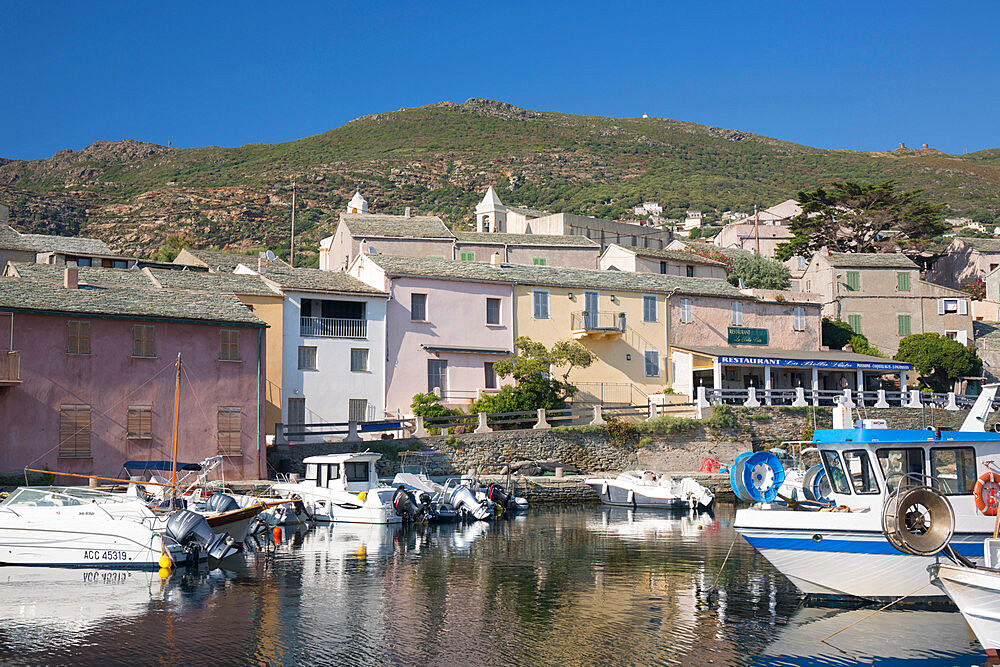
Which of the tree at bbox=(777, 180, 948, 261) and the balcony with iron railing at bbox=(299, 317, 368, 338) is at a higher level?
the tree at bbox=(777, 180, 948, 261)

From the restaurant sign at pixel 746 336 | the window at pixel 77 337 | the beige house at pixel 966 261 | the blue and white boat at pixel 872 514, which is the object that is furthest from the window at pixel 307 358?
the beige house at pixel 966 261

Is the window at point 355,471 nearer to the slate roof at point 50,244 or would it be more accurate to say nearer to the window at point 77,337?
the window at point 77,337

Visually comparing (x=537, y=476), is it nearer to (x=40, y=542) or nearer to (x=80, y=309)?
(x=80, y=309)

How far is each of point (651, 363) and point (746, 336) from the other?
6473mm

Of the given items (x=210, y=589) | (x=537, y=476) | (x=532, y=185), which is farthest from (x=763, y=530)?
(x=532, y=185)

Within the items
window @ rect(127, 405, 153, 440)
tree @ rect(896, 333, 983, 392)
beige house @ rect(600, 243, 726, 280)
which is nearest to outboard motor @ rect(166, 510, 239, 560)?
window @ rect(127, 405, 153, 440)

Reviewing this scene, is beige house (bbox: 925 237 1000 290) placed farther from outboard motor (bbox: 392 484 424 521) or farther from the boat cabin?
the boat cabin

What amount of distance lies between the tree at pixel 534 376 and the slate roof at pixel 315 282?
7.26 meters

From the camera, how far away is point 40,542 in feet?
73.5

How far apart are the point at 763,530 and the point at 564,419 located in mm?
25421

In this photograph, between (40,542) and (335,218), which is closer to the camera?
(40,542)

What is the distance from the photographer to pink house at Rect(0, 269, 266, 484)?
32.9 m

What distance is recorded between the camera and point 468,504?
112 ft

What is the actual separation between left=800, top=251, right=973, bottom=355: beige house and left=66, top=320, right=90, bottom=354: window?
142ft
